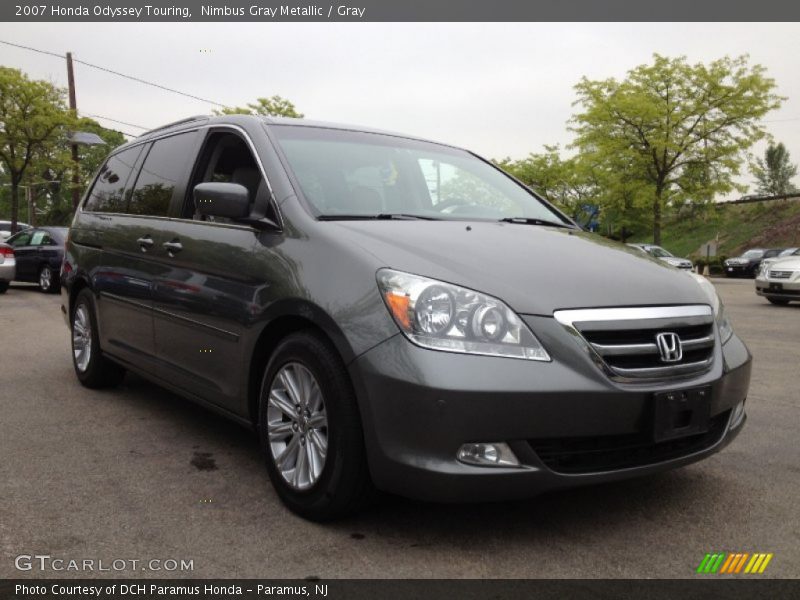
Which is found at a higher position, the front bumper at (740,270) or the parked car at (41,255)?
the parked car at (41,255)

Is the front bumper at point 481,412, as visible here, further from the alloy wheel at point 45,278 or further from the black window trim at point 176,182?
the alloy wheel at point 45,278

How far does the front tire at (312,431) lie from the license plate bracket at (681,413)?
1.07 meters

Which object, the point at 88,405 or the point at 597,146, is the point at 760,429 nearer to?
the point at 88,405

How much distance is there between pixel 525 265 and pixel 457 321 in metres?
0.49

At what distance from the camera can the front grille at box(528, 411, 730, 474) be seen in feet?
8.76

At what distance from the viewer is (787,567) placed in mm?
2648

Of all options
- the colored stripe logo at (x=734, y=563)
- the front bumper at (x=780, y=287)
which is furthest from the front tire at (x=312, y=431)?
the front bumper at (x=780, y=287)

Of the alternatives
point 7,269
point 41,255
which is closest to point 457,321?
point 7,269

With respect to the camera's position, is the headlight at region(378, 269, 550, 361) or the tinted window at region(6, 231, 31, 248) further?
the tinted window at region(6, 231, 31, 248)

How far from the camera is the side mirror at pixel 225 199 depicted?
3363 millimetres

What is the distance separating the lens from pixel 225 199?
3.37m

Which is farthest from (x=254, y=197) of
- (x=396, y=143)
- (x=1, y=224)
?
(x=1, y=224)

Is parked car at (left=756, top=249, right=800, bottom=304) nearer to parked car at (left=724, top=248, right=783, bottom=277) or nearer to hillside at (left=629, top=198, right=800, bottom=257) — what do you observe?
parked car at (left=724, top=248, right=783, bottom=277)

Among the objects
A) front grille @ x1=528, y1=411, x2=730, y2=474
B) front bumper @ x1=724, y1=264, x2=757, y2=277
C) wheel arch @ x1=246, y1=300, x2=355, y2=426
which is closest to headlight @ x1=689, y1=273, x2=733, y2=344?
front grille @ x1=528, y1=411, x2=730, y2=474
